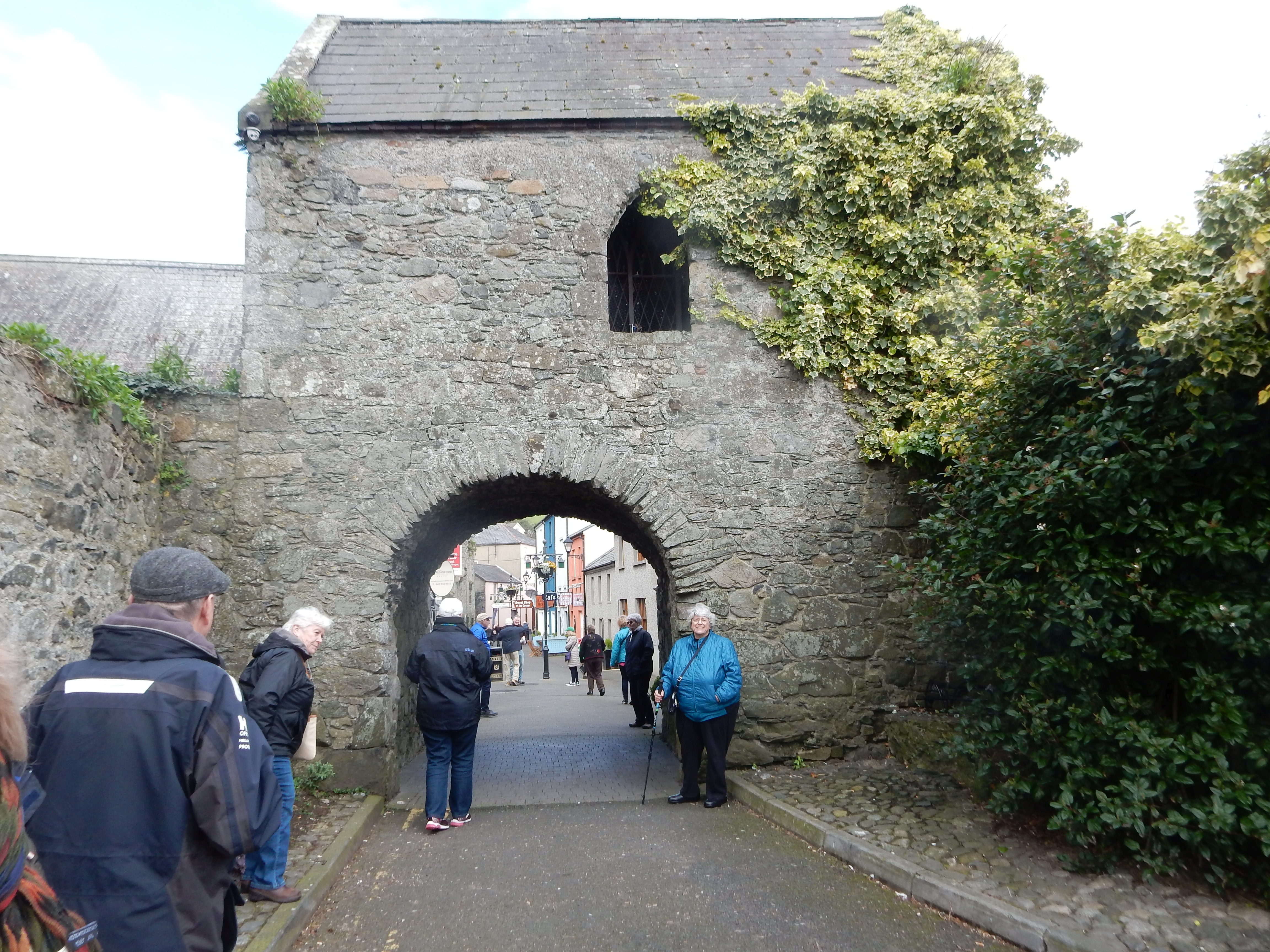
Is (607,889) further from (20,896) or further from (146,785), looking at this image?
(20,896)

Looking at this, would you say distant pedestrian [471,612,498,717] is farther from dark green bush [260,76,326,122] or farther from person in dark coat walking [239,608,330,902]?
dark green bush [260,76,326,122]

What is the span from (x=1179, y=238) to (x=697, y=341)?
163 inches

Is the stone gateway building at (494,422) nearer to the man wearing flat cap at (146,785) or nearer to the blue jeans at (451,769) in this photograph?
the blue jeans at (451,769)

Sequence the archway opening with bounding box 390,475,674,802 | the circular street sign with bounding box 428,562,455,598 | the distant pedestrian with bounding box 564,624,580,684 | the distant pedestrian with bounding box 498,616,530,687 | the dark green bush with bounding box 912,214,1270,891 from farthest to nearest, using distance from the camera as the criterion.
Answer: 1. the distant pedestrian with bounding box 564,624,580,684
2. the distant pedestrian with bounding box 498,616,530,687
3. the circular street sign with bounding box 428,562,455,598
4. the archway opening with bounding box 390,475,674,802
5. the dark green bush with bounding box 912,214,1270,891

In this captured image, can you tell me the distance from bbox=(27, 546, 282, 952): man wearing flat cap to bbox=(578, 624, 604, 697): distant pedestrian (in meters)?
15.9

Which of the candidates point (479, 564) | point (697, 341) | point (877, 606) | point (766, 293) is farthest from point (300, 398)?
point (479, 564)

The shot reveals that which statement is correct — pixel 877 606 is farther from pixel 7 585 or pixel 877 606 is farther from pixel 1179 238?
pixel 7 585

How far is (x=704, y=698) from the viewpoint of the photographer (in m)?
6.84

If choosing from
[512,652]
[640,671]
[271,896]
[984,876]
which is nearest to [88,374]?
[271,896]

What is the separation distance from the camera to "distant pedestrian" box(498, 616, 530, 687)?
67.0 feet

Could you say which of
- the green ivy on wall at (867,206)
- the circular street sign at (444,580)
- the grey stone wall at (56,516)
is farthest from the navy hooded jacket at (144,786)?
the circular street sign at (444,580)

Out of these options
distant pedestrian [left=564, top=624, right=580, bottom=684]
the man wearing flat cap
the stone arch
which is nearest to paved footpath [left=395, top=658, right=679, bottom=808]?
the stone arch

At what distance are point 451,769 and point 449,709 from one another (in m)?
0.67

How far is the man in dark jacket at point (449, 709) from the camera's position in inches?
253
